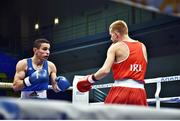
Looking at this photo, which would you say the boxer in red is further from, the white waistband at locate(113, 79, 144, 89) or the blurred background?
the blurred background

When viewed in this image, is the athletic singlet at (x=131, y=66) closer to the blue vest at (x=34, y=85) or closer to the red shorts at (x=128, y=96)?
the red shorts at (x=128, y=96)

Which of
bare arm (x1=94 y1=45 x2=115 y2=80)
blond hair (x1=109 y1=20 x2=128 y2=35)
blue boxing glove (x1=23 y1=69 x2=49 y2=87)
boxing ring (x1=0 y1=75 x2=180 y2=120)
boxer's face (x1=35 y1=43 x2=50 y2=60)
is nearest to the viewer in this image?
boxing ring (x1=0 y1=75 x2=180 y2=120)

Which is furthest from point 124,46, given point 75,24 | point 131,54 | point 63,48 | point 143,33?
point 75,24

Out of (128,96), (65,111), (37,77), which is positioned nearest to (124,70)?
(128,96)

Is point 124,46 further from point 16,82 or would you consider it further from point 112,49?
point 16,82

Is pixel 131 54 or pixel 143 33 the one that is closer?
pixel 131 54

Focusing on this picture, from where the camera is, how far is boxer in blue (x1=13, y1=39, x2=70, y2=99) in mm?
2723

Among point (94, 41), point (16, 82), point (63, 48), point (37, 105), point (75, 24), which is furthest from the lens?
point (75, 24)

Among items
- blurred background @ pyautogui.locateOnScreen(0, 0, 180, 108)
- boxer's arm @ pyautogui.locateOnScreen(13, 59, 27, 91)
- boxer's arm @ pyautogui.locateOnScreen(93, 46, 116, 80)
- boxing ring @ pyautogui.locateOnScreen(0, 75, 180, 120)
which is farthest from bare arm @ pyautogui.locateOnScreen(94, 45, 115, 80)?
blurred background @ pyautogui.locateOnScreen(0, 0, 180, 108)

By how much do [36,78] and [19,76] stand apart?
221 mm

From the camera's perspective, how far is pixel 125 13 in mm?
10570

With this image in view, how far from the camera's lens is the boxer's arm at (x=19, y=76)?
9.08 feet

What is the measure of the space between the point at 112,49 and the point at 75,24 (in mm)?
9477

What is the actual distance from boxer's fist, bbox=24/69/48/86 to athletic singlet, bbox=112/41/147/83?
0.64 metres
